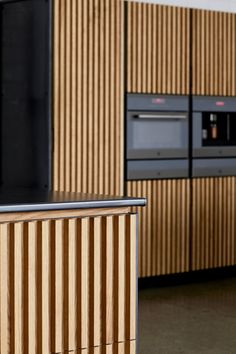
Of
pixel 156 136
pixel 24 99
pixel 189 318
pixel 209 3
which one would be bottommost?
pixel 189 318

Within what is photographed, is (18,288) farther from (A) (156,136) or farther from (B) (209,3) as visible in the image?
(A) (156,136)

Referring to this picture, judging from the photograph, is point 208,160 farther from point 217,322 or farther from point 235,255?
point 217,322

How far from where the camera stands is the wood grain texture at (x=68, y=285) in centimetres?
380

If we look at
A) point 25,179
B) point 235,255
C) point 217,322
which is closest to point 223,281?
point 235,255

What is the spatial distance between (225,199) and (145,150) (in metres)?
1.07

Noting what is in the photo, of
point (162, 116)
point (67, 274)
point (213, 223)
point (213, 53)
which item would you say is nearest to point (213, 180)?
point (213, 223)

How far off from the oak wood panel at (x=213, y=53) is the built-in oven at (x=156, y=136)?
0.29 m

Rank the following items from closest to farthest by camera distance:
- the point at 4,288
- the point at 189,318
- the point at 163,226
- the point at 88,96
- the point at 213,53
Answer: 1. the point at 4,288
2. the point at 189,318
3. the point at 88,96
4. the point at 163,226
5. the point at 213,53

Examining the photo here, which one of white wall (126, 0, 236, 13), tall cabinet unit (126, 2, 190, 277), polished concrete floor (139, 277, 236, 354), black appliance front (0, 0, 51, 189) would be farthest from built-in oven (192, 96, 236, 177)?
white wall (126, 0, 236, 13)

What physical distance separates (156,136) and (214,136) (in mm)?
724

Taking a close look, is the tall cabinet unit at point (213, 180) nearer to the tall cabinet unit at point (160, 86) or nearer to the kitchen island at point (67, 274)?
the tall cabinet unit at point (160, 86)

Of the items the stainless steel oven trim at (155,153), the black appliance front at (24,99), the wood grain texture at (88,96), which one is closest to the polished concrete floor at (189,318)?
the wood grain texture at (88,96)

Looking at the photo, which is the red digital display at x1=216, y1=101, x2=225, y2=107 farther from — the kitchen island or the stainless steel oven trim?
the kitchen island

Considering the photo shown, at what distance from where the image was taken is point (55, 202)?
3881 millimetres
